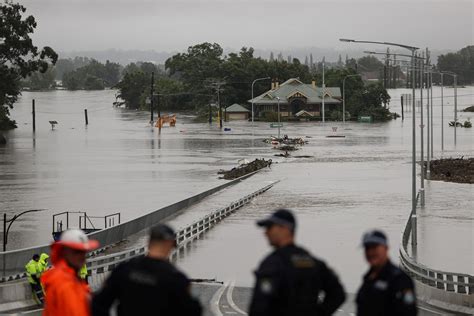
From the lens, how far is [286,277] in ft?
25.5

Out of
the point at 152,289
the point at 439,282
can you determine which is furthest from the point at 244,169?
the point at 152,289

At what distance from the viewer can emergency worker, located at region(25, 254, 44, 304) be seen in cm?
2353

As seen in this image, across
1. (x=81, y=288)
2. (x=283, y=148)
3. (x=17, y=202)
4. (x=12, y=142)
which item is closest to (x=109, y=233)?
(x=17, y=202)

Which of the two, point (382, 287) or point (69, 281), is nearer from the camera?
point (69, 281)

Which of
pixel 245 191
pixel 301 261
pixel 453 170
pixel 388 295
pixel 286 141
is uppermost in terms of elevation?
pixel 301 261

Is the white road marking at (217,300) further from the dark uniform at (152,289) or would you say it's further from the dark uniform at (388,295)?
the dark uniform at (152,289)

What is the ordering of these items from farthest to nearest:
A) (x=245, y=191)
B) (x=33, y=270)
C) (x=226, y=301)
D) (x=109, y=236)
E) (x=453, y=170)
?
(x=453, y=170) < (x=245, y=191) < (x=109, y=236) < (x=226, y=301) < (x=33, y=270)

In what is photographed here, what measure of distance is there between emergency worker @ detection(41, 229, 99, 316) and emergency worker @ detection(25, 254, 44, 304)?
15597mm

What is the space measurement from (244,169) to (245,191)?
15224 mm

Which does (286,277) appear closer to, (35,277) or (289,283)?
(289,283)

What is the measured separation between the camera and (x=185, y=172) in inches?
2936

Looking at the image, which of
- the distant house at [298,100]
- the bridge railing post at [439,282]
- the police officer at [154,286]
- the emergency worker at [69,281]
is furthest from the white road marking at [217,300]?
the distant house at [298,100]

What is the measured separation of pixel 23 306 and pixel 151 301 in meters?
16.8

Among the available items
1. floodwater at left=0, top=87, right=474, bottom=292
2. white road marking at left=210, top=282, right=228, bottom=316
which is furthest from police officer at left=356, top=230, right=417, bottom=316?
floodwater at left=0, top=87, right=474, bottom=292
